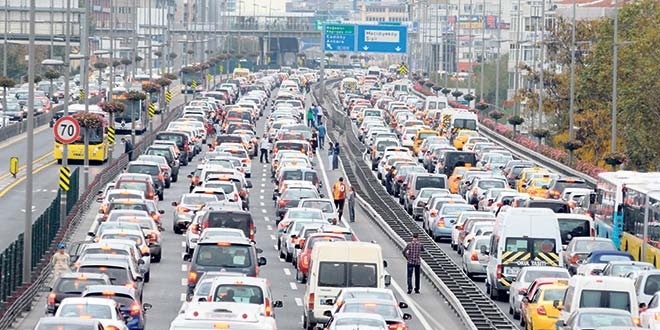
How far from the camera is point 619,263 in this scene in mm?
41875

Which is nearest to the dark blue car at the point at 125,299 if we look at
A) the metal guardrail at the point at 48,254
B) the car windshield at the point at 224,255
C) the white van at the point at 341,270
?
the metal guardrail at the point at 48,254

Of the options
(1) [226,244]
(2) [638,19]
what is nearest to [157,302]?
(1) [226,244]

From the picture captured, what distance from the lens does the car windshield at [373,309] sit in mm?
33375

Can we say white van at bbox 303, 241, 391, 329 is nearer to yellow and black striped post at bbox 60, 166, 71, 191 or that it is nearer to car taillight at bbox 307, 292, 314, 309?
car taillight at bbox 307, 292, 314, 309

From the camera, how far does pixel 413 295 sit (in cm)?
4681

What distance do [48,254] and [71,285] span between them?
13.4m

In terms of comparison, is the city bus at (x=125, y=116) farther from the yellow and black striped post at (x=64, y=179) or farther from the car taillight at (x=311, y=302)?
the car taillight at (x=311, y=302)

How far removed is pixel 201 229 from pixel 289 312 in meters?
9.34

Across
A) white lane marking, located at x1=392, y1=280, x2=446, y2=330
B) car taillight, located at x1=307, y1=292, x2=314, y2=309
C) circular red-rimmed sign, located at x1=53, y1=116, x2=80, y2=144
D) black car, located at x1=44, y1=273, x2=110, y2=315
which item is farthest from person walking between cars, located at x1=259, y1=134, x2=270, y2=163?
black car, located at x1=44, y1=273, x2=110, y2=315

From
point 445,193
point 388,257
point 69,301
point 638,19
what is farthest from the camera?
point 638,19

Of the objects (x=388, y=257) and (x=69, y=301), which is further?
(x=388, y=257)

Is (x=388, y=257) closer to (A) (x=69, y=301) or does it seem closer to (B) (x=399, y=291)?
(B) (x=399, y=291)

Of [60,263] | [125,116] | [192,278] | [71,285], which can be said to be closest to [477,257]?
[192,278]

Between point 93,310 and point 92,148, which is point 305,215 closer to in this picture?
point 93,310
